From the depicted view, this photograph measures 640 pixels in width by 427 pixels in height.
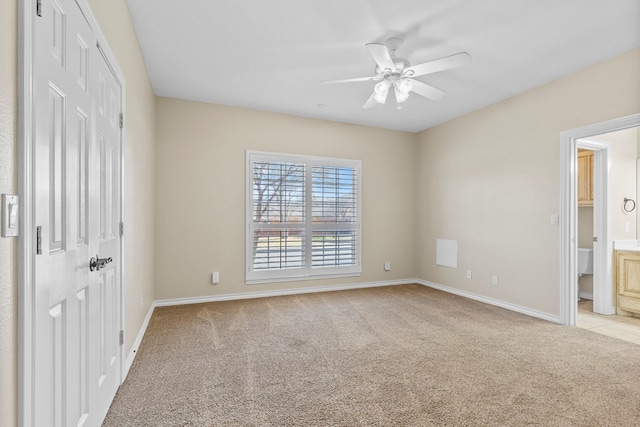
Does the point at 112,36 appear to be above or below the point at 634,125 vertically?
above

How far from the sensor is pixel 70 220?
52.9 inches

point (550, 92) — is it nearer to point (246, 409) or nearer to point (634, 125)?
point (634, 125)

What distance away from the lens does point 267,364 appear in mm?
2592

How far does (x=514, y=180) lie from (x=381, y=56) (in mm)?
2597

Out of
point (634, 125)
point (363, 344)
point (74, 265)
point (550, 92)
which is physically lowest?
point (363, 344)

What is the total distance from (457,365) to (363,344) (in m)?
0.80

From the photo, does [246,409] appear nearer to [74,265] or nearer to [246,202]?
[74,265]

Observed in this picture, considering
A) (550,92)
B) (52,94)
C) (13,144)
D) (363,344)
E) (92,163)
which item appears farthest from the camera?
(550,92)

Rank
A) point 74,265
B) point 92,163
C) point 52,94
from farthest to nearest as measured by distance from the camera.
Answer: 1. point 92,163
2. point 74,265
3. point 52,94

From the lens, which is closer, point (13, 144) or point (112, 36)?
point (13, 144)

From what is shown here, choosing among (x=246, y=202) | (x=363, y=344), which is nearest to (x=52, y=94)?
(x=363, y=344)

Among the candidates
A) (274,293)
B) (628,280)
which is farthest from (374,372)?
(628,280)

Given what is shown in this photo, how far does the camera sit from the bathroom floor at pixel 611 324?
131 inches

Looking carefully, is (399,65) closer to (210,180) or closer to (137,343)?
(210,180)
